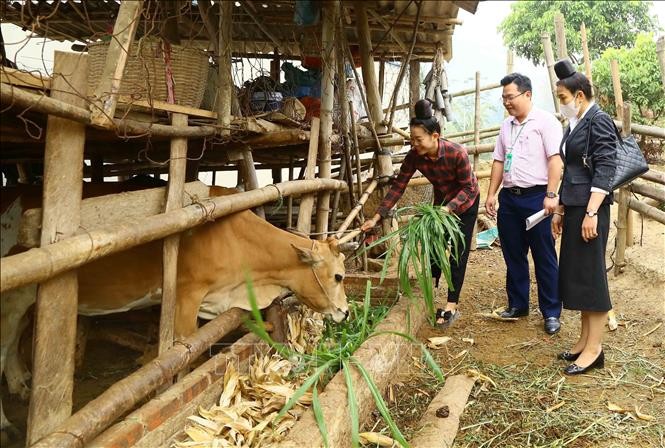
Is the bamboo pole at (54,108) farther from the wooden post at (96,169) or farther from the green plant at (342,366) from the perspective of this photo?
the wooden post at (96,169)

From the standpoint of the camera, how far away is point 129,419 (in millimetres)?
2850

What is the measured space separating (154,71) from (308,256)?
158cm

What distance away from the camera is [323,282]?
4301 millimetres

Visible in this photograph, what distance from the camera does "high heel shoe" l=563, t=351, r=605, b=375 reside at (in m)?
4.26

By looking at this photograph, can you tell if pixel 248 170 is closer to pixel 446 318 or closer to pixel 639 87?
pixel 446 318

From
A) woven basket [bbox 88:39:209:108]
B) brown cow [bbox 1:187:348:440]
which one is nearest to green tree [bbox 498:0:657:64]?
brown cow [bbox 1:187:348:440]

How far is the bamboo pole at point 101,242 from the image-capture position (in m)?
2.21

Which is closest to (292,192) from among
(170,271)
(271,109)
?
(271,109)

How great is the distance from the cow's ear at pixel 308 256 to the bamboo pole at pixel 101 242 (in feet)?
1.52

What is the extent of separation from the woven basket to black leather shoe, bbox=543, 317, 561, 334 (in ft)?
11.1

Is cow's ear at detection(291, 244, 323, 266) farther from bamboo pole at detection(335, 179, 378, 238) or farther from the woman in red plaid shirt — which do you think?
bamboo pole at detection(335, 179, 378, 238)

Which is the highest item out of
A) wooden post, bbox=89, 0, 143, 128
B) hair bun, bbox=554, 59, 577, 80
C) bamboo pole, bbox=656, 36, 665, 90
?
bamboo pole, bbox=656, 36, 665, 90

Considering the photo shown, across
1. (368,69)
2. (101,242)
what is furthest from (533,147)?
(101,242)

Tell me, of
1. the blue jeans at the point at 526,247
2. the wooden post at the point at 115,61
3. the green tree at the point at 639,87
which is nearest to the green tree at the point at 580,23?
the green tree at the point at 639,87
